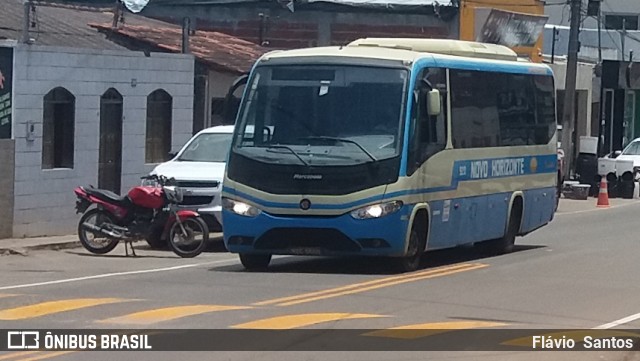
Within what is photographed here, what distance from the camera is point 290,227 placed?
16.0 metres

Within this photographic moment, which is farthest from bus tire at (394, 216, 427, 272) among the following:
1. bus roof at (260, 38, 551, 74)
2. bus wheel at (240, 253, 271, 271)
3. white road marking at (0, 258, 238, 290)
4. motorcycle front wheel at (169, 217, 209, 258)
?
motorcycle front wheel at (169, 217, 209, 258)

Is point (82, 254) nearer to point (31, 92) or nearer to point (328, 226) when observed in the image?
point (31, 92)

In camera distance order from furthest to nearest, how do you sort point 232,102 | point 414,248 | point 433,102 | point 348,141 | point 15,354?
point 232,102 → point 414,248 → point 433,102 → point 348,141 → point 15,354

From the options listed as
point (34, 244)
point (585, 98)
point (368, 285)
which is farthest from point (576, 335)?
point (585, 98)

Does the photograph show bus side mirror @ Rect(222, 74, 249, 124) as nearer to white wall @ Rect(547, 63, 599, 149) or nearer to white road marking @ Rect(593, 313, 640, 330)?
white road marking @ Rect(593, 313, 640, 330)

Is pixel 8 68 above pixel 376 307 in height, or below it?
above

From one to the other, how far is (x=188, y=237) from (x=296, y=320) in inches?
282

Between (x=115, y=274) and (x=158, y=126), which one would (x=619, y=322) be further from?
(x=158, y=126)

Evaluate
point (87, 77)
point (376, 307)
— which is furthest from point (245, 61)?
point (376, 307)

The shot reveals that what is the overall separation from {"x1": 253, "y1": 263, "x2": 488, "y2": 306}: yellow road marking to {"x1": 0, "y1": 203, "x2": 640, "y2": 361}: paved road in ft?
0.04

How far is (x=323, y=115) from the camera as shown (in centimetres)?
1623

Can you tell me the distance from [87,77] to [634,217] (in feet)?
44.5

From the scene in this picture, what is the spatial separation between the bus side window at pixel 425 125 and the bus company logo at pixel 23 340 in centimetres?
642

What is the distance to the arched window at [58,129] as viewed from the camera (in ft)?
72.7
